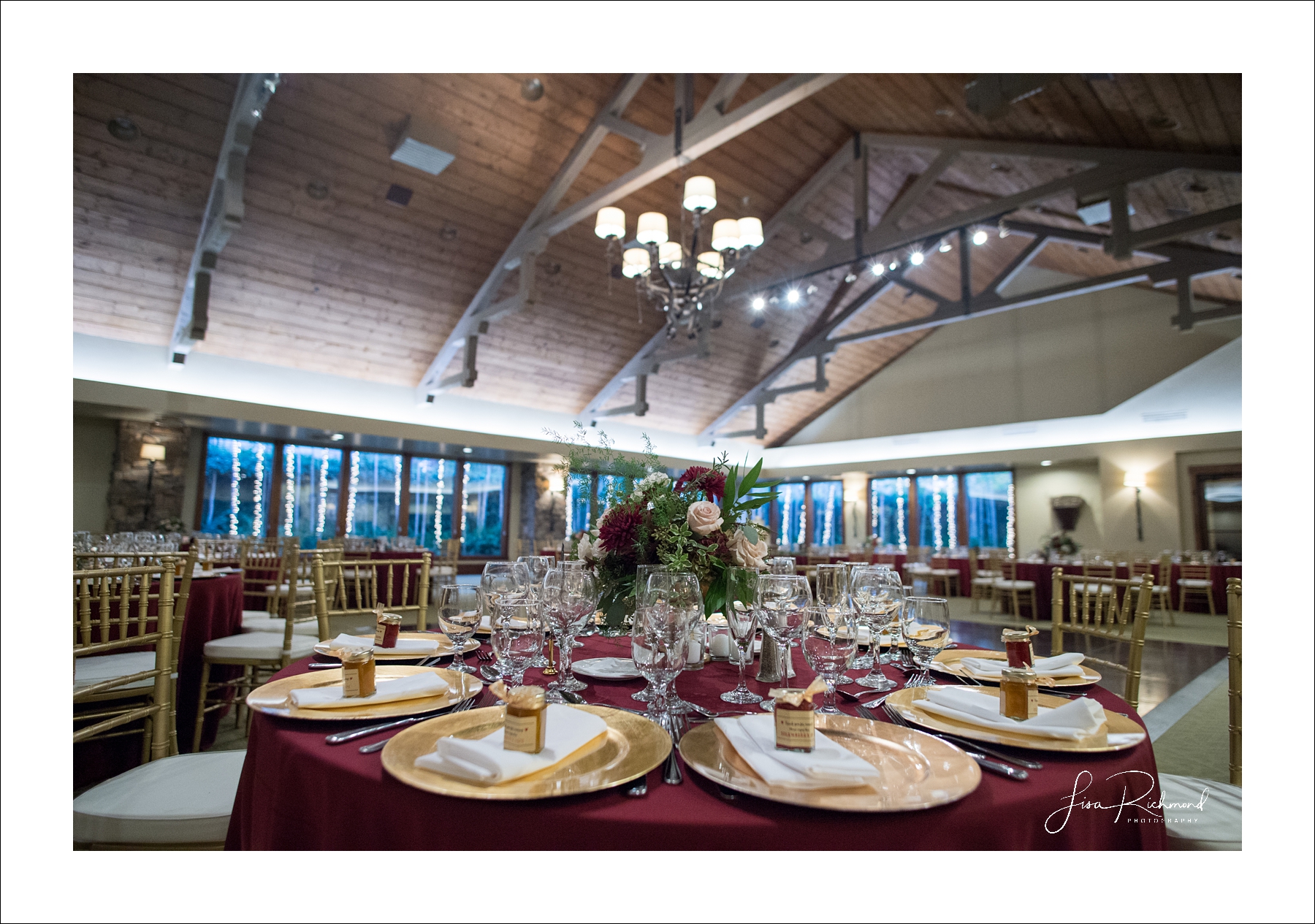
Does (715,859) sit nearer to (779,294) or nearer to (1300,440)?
(1300,440)

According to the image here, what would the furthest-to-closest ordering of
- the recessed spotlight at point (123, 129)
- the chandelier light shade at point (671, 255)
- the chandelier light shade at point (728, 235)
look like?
the recessed spotlight at point (123, 129)
the chandelier light shade at point (671, 255)
the chandelier light shade at point (728, 235)

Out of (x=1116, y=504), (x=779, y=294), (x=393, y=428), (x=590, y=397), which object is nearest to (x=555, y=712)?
(x=779, y=294)

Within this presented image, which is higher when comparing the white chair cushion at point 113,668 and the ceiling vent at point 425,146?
the ceiling vent at point 425,146

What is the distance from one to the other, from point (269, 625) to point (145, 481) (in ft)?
21.5

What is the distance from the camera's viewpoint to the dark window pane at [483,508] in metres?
13.1

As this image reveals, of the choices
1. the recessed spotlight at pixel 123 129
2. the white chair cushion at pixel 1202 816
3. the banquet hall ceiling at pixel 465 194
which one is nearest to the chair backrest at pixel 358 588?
the white chair cushion at pixel 1202 816

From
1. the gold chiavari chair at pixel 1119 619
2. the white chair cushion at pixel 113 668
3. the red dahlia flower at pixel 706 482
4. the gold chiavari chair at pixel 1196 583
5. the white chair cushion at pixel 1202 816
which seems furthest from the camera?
the gold chiavari chair at pixel 1196 583

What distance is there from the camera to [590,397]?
483 inches

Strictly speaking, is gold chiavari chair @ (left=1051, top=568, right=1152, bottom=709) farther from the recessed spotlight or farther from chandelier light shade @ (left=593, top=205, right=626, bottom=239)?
the recessed spotlight

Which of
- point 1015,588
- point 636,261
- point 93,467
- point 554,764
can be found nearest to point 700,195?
point 636,261

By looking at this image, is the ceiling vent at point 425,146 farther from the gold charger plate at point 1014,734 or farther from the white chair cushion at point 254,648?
the gold charger plate at point 1014,734

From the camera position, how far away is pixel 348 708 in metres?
1.19

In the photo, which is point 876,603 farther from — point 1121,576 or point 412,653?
point 1121,576

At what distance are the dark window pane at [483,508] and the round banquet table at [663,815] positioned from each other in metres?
12.4
